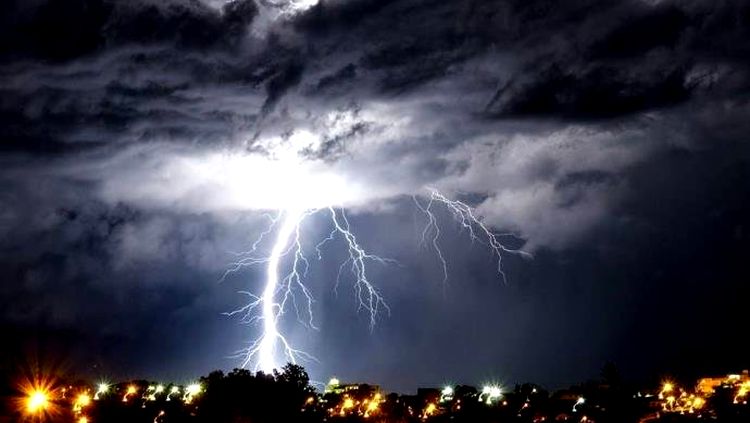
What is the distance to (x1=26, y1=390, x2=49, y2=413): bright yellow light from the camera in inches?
1104

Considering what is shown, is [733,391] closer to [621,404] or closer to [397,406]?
[621,404]

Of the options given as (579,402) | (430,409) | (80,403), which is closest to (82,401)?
(80,403)

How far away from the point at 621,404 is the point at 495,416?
5842 mm

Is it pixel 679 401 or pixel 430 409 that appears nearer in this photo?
pixel 679 401

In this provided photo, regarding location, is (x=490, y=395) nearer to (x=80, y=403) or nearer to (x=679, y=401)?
(x=679, y=401)

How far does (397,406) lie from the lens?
41.1 meters

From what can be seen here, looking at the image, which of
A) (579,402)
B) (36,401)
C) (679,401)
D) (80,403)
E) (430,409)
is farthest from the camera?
(430,409)

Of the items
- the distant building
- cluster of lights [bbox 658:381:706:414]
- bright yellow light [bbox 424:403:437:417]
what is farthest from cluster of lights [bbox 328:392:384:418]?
the distant building

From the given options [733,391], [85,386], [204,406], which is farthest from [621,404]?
[85,386]

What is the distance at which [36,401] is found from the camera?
93.4 feet

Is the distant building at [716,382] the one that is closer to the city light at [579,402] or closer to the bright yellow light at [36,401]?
the city light at [579,402]

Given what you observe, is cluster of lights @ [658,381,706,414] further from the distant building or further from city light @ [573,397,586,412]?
city light @ [573,397,586,412]

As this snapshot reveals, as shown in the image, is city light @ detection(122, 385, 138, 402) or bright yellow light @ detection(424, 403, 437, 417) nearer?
city light @ detection(122, 385, 138, 402)

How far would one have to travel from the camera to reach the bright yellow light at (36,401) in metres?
28.0
